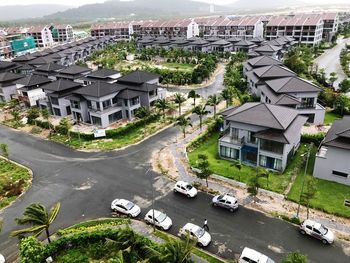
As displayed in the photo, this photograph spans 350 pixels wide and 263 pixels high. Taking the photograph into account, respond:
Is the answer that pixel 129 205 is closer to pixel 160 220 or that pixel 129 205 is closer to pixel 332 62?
pixel 160 220

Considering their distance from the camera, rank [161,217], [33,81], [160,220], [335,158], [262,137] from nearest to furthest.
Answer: [160,220] < [161,217] < [335,158] < [262,137] < [33,81]

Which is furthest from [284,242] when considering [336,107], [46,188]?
[336,107]

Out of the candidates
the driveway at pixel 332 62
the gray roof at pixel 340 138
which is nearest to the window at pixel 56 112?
the gray roof at pixel 340 138

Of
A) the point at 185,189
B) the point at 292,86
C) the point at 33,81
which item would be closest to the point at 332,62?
the point at 292,86

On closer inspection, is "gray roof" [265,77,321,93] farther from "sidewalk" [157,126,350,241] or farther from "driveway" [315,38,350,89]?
"driveway" [315,38,350,89]

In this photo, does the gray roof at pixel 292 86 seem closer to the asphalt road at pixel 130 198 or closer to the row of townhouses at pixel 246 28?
the asphalt road at pixel 130 198
